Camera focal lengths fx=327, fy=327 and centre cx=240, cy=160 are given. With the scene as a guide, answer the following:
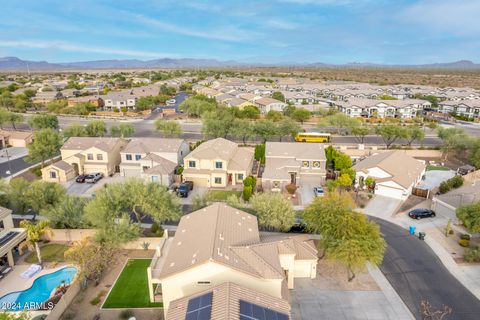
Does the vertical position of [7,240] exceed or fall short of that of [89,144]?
it falls short

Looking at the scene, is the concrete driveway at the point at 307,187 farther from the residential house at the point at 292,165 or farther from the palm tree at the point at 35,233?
the palm tree at the point at 35,233

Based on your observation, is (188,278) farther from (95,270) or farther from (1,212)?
(1,212)

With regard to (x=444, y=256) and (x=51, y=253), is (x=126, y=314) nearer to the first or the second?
(x=51, y=253)

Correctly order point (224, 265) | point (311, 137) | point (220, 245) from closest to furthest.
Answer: point (224, 265)
point (220, 245)
point (311, 137)

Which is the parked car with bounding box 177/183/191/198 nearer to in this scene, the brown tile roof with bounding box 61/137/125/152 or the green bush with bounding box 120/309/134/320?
the brown tile roof with bounding box 61/137/125/152

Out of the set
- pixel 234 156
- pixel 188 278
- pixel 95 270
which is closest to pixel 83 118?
pixel 234 156

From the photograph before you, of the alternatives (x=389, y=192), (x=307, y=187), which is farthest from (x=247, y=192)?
(x=389, y=192)

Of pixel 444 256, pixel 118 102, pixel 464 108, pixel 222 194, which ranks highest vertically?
pixel 464 108
